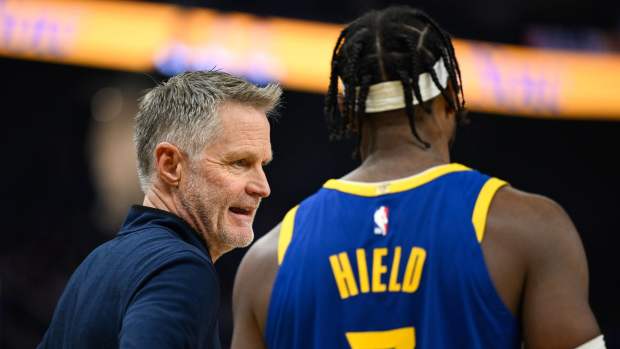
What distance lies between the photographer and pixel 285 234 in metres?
2.54

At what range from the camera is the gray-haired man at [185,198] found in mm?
1720

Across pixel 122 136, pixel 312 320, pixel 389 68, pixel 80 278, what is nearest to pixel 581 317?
pixel 312 320

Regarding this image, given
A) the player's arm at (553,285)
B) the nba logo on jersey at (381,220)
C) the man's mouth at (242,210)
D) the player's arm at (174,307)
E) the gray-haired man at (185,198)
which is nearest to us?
the player's arm at (174,307)

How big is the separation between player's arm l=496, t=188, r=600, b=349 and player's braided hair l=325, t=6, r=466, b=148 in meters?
0.40

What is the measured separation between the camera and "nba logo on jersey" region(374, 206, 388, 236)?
2.38 metres

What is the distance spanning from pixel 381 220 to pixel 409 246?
4.2 inches

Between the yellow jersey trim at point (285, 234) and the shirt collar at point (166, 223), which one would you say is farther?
the yellow jersey trim at point (285, 234)

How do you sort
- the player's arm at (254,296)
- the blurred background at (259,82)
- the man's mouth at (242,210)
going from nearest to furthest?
1. the man's mouth at (242,210)
2. the player's arm at (254,296)
3. the blurred background at (259,82)

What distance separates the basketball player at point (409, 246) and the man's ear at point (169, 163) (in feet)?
1.93

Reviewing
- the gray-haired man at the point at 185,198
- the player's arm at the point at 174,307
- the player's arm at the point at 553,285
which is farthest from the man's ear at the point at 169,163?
the player's arm at the point at 553,285

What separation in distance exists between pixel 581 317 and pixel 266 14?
317 inches

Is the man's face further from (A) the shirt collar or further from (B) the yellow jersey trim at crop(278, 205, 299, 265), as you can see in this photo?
(B) the yellow jersey trim at crop(278, 205, 299, 265)

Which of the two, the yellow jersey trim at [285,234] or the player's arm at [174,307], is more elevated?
the player's arm at [174,307]

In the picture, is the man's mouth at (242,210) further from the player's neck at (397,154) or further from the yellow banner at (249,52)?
the yellow banner at (249,52)
